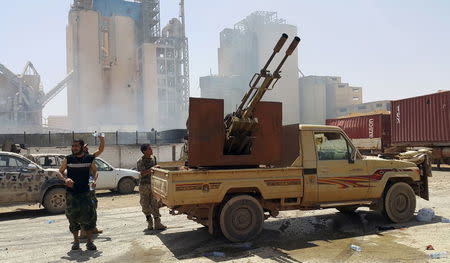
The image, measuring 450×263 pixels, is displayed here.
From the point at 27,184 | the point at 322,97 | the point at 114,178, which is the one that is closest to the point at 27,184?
the point at 27,184

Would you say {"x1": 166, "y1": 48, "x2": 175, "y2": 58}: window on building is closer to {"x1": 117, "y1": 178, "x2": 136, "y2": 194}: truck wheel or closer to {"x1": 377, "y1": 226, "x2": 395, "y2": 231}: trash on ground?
{"x1": 117, "y1": 178, "x2": 136, "y2": 194}: truck wheel

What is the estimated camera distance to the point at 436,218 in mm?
8055

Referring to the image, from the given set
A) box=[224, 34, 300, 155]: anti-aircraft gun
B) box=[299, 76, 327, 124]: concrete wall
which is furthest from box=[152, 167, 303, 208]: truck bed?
box=[299, 76, 327, 124]: concrete wall

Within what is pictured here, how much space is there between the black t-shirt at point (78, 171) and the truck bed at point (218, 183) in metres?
1.25

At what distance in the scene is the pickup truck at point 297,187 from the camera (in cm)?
629

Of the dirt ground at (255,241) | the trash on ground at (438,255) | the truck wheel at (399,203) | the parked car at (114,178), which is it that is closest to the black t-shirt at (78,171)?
the dirt ground at (255,241)

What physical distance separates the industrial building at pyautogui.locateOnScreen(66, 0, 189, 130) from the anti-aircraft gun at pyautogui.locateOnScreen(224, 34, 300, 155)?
46.5 meters

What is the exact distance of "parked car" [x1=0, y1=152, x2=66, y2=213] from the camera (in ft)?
31.6

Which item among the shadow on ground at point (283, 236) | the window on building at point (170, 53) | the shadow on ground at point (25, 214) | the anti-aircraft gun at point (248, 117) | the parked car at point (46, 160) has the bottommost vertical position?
the shadow on ground at point (25, 214)

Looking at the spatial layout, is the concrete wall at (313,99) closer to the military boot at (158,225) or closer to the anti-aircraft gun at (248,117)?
the military boot at (158,225)

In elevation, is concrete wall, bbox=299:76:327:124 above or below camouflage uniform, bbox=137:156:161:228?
above

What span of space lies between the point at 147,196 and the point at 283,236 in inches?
111

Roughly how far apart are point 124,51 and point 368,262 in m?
55.8

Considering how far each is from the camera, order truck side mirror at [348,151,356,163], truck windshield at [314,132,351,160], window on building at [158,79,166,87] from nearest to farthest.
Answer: truck windshield at [314,132,351,160], truck side mirror at [348,151,356,163], window on building at [158,79,166,87]
